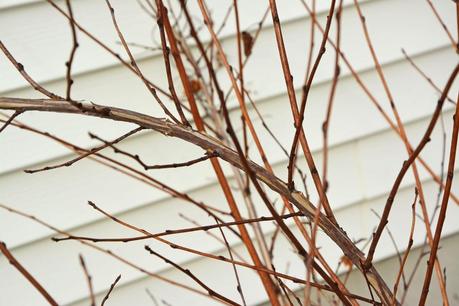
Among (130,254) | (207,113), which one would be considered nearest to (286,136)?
(207,113)

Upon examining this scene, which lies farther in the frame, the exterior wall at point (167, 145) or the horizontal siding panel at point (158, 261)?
the horizontal siding panel at point (158, 261)

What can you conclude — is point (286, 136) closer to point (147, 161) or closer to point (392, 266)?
point (147, 161)

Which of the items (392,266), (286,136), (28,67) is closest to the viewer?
(28,67)

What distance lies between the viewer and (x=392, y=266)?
2211mm

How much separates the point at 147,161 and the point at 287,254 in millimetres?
661

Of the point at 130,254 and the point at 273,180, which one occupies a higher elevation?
the point at 130,254

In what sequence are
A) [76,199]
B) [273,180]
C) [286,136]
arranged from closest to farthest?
[273,180] < [76,199] < [286,136]

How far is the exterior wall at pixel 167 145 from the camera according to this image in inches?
67.2

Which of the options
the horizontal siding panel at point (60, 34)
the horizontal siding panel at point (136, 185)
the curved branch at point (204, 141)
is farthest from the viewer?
the horizontal siding panel at point (136, 185)

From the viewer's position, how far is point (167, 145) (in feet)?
5.98

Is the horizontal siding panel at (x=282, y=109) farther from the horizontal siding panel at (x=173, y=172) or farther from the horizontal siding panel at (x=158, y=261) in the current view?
the horizontal siding panel at (x=158, y=261)

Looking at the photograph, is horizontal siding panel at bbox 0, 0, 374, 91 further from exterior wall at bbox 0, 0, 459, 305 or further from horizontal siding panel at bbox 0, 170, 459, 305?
horizontal siding panel at bbox 0, 170, 459, 305

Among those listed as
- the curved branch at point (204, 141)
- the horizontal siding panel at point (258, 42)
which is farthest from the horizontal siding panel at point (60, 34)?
the curved branch at point (204, 141)

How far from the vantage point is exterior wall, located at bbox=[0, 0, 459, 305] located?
1.71 m
